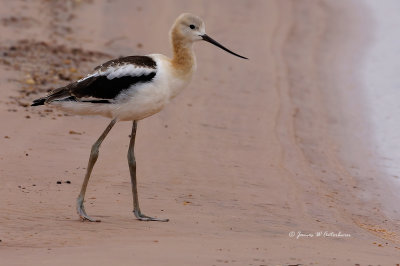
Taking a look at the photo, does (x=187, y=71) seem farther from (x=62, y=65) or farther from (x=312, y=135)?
(x=62, y=65)

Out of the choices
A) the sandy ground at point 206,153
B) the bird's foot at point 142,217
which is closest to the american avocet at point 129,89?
the bird's foot at point 142,217

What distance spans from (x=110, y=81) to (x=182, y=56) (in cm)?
63

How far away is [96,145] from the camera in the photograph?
23.4 feet

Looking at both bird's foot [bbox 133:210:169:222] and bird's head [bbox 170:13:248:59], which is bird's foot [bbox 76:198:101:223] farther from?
bird's head [bbox 170:13:248:59]

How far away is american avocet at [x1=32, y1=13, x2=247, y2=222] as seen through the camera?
6871mm

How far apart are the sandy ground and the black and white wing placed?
859 mm

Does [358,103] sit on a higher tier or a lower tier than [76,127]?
higher

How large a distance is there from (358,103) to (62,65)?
3.91 m

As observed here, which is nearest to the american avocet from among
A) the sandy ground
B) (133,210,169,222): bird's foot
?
(133,210,169,222): bird's foot

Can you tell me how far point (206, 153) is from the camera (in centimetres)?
922

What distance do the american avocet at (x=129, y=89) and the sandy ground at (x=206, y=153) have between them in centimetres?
61

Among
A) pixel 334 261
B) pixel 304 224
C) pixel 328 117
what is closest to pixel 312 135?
pixel 328 117

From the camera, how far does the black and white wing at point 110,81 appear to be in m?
6.88

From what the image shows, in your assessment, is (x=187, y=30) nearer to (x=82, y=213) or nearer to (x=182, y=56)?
(x=182, y=56)
